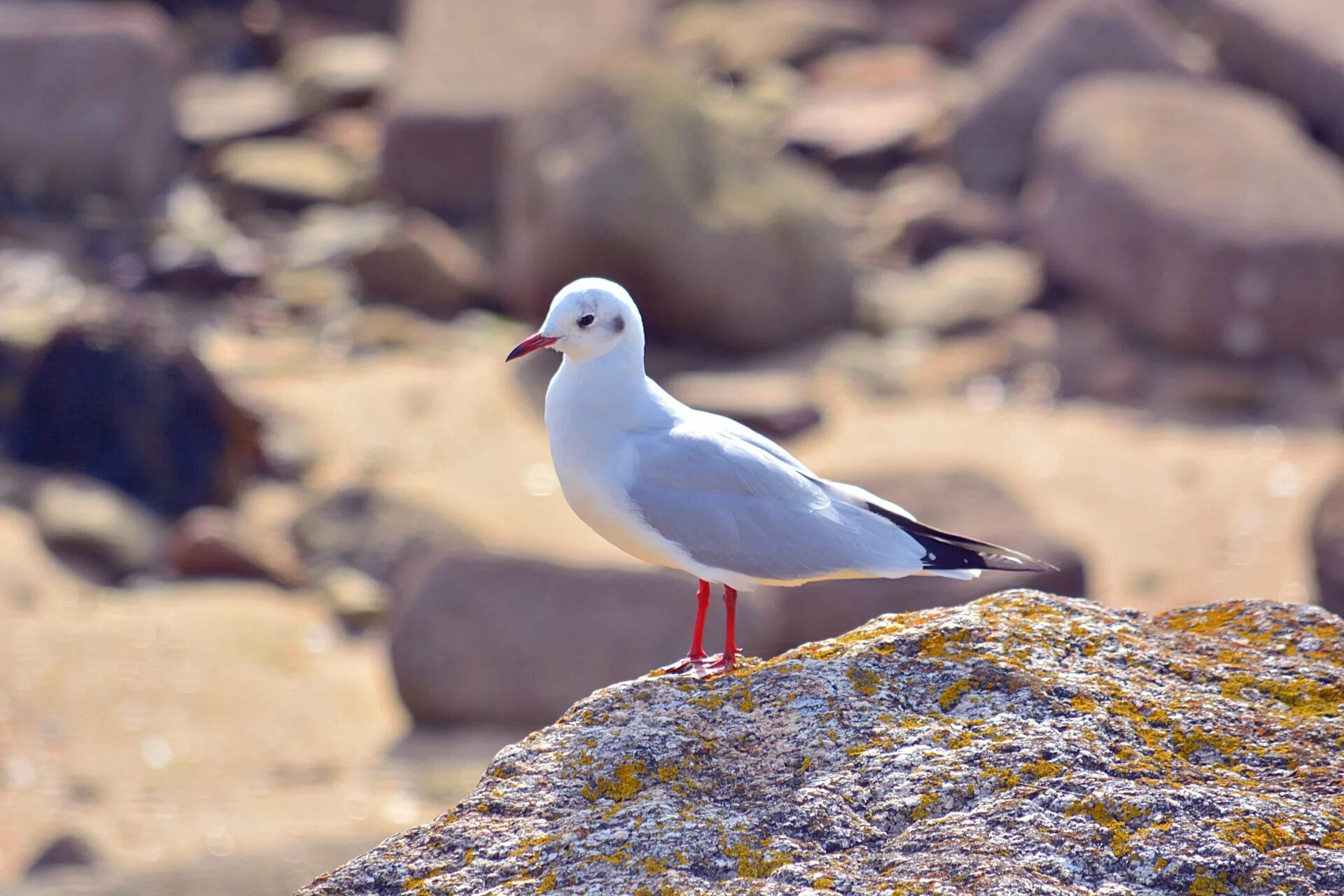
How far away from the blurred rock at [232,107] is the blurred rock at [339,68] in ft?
0.67

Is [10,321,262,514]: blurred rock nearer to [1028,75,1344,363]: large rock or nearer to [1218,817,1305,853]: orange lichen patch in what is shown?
[1028,75,1344,363]: large rock

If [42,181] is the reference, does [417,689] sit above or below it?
below

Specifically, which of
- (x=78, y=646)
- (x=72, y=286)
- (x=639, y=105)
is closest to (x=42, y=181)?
(x=72, y=286)

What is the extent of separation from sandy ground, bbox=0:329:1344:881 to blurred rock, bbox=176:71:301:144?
487 cm

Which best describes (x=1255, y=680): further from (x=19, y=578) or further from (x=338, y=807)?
(x=19, y=578)

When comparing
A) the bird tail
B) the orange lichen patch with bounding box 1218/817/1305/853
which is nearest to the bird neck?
the bird tail

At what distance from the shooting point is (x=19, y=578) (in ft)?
27.8

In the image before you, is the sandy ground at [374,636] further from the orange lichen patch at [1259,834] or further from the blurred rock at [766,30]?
the blurred rock at [766,30]

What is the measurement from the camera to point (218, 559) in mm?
8906

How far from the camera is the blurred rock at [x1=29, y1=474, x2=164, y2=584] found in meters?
8.87

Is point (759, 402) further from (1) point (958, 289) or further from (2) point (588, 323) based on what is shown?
(2) point (588, 323)

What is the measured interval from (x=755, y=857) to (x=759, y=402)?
8004 mm

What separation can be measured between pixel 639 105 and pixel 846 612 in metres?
6.00

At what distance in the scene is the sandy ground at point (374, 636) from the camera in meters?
6.71
